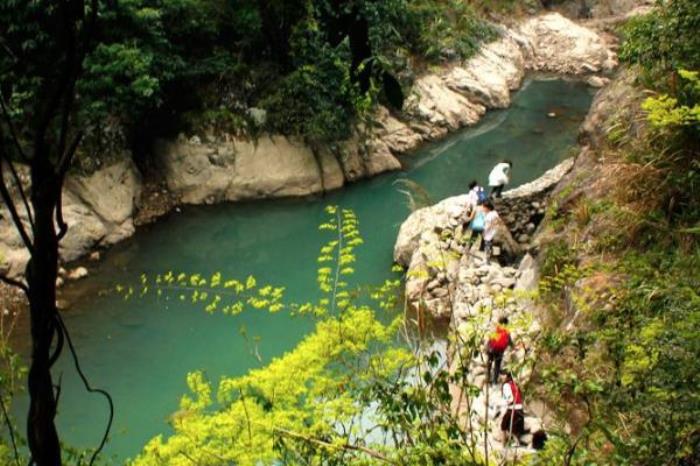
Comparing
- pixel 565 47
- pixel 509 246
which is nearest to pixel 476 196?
pixel 509 246

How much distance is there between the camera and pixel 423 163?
49.9 ft

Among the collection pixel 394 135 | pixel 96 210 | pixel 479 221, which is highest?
pixel 394 135

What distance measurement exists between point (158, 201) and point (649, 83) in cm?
877

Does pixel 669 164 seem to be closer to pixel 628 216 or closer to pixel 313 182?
pixel 628 216

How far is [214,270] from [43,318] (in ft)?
33.3

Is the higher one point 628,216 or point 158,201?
point 628,216

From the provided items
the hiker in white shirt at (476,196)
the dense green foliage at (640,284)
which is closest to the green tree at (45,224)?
the dense green foliage at (640,284)

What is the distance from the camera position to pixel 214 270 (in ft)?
36.6

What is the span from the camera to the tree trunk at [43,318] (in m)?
1.14

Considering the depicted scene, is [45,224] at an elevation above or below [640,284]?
above

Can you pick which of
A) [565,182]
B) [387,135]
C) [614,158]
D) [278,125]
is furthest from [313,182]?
[614,158]

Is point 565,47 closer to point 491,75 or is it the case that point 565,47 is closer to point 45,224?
point 491,75

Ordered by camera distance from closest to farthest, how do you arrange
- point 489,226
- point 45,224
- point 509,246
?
1. point 45,224
2. point 489,226
3. point 509,246

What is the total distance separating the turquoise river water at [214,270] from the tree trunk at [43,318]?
5997 millimetres
